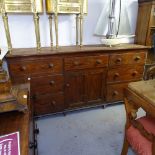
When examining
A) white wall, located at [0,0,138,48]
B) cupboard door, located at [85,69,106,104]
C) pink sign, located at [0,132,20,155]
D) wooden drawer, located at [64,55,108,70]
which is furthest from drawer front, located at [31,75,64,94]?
pink sign, located at [0,132,20,155]

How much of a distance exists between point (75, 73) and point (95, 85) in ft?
1.16

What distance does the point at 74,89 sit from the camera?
212 centimetres

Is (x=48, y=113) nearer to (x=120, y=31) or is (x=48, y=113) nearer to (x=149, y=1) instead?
(x=120, y=31)

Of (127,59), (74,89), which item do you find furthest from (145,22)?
(74,89)

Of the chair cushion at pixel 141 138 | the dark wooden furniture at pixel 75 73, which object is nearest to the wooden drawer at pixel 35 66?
the dark wooden furniture at pixel 75 73

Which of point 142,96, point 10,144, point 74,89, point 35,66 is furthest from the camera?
point 74,89

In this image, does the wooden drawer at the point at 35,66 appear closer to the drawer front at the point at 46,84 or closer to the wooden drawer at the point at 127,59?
the drawer front at the point at 46,84

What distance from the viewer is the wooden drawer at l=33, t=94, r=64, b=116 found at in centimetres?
202

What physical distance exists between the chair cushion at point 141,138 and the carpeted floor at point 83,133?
0.47m

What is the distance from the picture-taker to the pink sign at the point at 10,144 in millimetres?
651

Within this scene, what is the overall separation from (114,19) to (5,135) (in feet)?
6.57

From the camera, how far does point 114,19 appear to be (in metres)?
2.23

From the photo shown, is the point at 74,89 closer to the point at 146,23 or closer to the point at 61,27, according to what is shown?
the point at 61,27

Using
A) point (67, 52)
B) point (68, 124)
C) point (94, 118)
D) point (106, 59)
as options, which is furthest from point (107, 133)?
point (67, 52)
